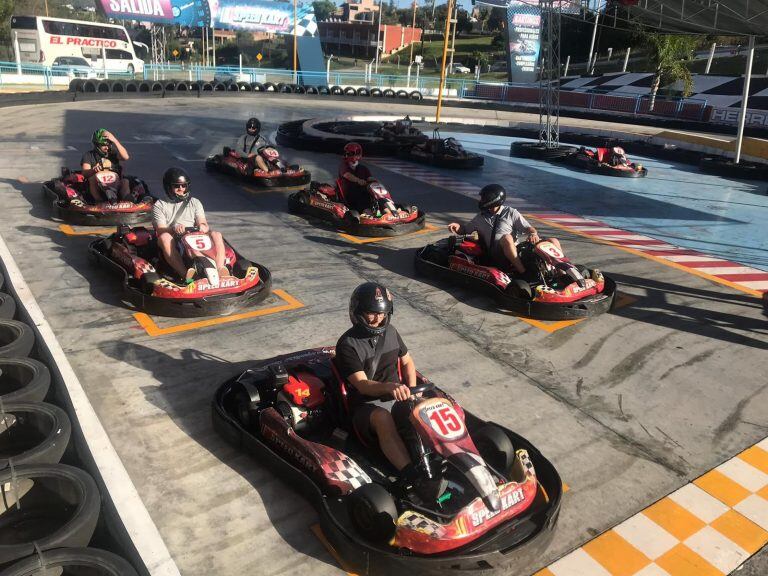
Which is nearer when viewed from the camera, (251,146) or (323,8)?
(251,146)

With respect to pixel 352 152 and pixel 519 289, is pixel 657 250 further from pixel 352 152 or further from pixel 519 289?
pixel 352 152

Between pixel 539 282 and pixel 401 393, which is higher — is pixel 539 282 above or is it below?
below

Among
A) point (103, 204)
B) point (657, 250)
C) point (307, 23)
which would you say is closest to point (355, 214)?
point (103, 204)

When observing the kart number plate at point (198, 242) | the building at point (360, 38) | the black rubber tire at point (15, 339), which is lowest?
the black rubber tire at point (15, 339)

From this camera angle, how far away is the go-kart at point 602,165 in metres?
20.1

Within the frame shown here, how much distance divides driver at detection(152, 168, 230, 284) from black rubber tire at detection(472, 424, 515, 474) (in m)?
4.58

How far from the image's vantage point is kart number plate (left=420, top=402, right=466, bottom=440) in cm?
459

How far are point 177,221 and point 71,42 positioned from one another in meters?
41.1

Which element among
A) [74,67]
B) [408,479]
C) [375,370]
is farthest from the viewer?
[74,67]

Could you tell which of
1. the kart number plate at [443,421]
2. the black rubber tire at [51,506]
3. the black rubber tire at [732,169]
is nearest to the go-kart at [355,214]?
the kart number plate at [443,421]

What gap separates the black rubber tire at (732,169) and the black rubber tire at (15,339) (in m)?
21.5

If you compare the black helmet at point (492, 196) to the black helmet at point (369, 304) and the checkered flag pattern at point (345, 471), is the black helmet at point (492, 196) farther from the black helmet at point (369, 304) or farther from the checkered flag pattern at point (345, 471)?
the checkered flag pattern at point (345, 471)

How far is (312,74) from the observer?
4528cm

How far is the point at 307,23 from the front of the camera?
183ft
